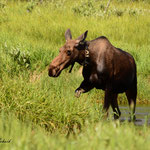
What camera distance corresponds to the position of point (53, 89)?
308 inches

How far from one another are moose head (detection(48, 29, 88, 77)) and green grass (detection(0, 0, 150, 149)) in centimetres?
66

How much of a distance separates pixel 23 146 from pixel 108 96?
3.61 m

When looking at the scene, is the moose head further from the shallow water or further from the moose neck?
the shallow water

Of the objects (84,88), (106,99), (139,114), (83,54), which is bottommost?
(139,114)

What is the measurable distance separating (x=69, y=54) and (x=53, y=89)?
1306 mm

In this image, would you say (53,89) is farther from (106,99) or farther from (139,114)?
(139,114)

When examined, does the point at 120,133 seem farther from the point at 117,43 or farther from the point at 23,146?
the point at 117,43

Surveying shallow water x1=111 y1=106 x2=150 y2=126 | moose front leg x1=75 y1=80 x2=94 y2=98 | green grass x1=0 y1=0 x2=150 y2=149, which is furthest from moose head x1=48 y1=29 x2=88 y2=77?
shallow water x1=111 y1=106 x2=150 y2=126

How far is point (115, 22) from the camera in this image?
54.5 feet

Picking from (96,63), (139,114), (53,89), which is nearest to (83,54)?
(96,63)

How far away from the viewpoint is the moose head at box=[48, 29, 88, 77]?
6476 mm

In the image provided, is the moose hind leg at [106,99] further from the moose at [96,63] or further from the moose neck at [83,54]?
the moose neck at [83,54]

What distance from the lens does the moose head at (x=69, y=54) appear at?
21.2 feet

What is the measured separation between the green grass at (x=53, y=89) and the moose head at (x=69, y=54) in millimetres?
656
